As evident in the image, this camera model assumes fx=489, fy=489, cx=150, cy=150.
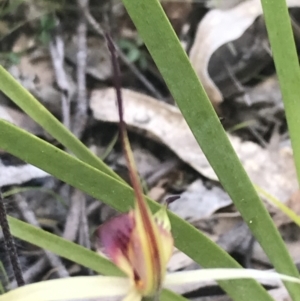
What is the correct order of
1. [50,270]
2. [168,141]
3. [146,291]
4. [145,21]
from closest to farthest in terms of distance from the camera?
[146,291] → [145,21] → [50,270] → [168,141]

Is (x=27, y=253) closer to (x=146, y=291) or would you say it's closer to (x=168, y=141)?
(x=168, y=141)

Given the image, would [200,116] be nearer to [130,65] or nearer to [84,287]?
[84,287]

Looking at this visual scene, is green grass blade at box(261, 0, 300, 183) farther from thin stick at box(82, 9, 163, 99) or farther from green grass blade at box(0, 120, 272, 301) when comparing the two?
thin stick at box(82, 9, 163, 99)

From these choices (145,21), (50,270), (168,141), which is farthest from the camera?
(168,141)

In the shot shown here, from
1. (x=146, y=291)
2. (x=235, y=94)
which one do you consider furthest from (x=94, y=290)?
(x=235, y=94)

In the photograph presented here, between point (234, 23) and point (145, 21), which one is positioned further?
point (234, 23)

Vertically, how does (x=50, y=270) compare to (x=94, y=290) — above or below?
below

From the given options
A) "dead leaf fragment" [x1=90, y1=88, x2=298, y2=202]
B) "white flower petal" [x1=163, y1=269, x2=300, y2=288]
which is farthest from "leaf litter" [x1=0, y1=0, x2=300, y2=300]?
"white flower petal" [x1=163, y1=269, x2=300, y2=288]

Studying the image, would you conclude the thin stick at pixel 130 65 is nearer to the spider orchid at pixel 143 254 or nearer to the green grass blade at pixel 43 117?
the green grass blade at pixel 43 117
